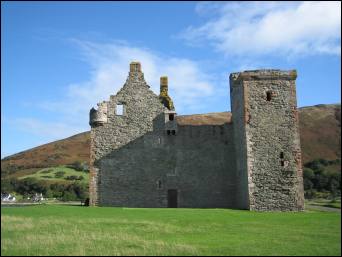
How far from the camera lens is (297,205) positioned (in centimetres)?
3186

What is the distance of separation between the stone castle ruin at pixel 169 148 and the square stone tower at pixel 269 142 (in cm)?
8

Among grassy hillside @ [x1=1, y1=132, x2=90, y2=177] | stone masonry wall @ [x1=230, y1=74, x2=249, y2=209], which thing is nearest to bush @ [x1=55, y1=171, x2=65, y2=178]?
grassy hillside @ [x1=1, y1=132, x2=90, y2=177]

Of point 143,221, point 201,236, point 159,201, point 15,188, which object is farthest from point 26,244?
point 15,188

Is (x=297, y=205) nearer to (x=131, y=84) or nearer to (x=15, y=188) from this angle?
(x=131, y=84)

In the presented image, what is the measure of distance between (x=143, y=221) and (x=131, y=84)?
17.6 metres

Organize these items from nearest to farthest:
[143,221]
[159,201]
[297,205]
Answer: [143,221] → [297,205] → [159,201]

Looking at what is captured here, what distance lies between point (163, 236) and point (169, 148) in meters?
19.1

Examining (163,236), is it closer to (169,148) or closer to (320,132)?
(169,148)

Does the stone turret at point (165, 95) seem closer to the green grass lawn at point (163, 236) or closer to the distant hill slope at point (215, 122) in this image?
the green grass lawn at point (163, 236)

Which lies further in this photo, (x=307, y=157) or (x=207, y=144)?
(x=307, y=157)

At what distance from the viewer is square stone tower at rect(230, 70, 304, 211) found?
1261 inches

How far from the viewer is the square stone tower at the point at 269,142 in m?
32.0

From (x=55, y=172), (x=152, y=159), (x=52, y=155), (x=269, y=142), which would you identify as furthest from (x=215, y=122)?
(x=269, y=142)

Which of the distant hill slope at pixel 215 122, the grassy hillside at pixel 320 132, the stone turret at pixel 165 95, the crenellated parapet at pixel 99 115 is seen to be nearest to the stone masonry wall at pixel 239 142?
the stone turret at pixel 165 95
